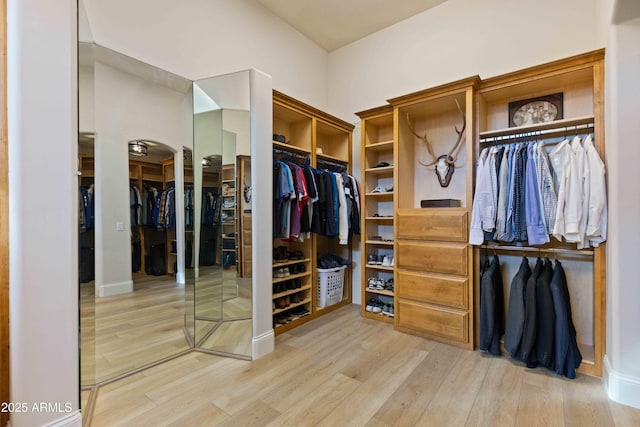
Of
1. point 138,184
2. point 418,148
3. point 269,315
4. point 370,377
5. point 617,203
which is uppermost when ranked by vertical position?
point 418,148

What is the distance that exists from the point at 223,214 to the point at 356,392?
173 centimetres

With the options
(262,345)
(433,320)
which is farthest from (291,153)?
(433,320)

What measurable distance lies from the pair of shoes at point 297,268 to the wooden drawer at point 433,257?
1008mm

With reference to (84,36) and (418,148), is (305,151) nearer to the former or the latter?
(418,148)

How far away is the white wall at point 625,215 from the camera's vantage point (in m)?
1.72

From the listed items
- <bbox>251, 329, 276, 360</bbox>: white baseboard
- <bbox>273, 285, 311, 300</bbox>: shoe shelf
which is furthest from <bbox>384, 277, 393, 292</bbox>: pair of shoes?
<bbox>251, 329, 276, 360</bbox>: white baseboard

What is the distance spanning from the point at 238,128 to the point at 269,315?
1625 millimetres

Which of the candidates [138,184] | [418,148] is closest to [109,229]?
[138,184]

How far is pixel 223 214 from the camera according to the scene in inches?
98.9

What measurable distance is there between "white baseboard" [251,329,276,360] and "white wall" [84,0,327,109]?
2391 mm

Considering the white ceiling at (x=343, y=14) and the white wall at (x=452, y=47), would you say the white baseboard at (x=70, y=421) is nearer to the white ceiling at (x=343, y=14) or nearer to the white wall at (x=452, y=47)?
the white wall at (x=452, y=47)

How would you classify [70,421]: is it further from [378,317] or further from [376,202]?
[376,202]

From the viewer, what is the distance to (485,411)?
167cm

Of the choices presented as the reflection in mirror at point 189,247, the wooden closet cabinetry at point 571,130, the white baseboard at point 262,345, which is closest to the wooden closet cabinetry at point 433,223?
the wooden closet cabinetry at point 571,130
